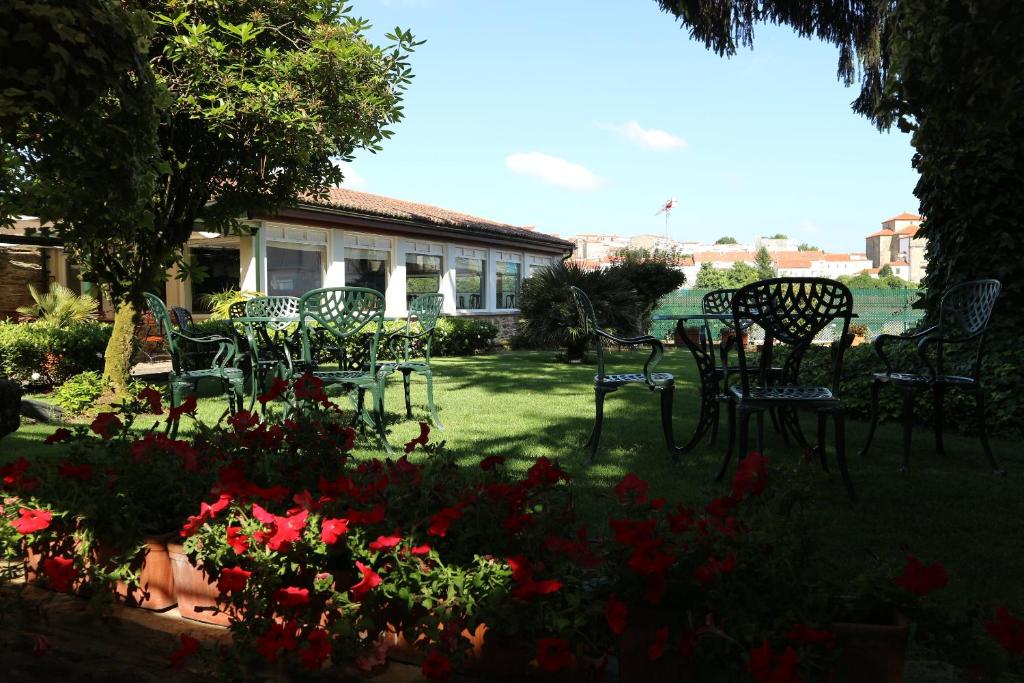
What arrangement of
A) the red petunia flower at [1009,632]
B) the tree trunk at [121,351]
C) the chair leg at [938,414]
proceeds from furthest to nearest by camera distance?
the tree trunk at [121,351], the chair leg at [938,414], the red petunia flower at [1009,632]

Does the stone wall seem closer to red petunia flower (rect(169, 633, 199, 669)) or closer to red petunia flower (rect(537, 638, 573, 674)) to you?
red petunia flower (rect(169, 633, 199, 669))

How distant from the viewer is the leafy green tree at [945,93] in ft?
9.59

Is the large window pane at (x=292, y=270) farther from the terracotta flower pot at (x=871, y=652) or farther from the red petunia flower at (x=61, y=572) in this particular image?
the terracotta flower pot at (x=871, y=652)

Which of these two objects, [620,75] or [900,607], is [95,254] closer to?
[900,607]

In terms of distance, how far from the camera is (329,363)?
1275 cm

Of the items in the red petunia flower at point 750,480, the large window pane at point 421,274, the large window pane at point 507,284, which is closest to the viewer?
the red petunia flower at point 750,480

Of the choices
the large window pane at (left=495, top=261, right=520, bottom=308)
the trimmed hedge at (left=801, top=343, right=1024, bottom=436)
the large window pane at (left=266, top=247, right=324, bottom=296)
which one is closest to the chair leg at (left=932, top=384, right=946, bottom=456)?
the trimmed hedge at (left=801, top=343, right=1024, bottom=436)

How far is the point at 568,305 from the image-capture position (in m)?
13.6

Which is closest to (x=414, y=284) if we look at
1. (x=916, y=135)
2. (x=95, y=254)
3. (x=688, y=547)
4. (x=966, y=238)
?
(x=95, y=254)

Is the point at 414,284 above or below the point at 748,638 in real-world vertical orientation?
above

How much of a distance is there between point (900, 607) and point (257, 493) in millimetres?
1548

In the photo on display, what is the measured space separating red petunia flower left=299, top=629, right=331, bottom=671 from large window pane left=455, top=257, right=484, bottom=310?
57.0ft

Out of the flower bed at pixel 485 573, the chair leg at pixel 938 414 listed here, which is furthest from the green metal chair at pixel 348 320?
the chair leg at pixel 938 414

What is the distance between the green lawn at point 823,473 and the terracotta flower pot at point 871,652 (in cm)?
32
